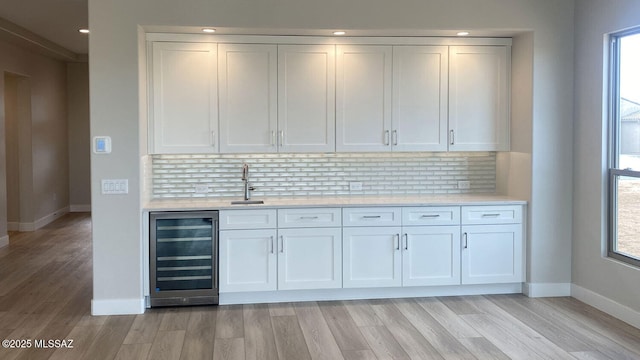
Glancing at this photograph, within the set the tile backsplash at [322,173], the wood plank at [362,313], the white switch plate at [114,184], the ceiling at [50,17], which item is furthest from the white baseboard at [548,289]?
the ceiling at [50,17]

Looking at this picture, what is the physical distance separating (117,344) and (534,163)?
372 cm

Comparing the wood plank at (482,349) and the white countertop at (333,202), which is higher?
the white countertop at (333,202)

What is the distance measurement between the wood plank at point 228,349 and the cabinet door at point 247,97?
1754 millimetres

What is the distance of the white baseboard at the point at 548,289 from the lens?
5211mm

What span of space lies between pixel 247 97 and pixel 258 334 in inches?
81.5

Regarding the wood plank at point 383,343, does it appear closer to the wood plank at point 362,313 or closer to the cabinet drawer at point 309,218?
the wood plank at point 362,313

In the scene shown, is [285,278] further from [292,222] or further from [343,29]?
[343,29]

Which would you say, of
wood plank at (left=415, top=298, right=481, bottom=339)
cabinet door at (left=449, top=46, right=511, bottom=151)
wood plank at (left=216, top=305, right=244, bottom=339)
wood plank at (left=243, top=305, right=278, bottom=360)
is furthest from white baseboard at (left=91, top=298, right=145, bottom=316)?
cabinet door at (left=449, top=46, right=511, bottom=151)

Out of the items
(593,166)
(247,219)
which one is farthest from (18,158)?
(593,166)

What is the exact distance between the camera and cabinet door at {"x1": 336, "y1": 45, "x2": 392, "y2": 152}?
5.23 meters

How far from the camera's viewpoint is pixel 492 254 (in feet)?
17.1

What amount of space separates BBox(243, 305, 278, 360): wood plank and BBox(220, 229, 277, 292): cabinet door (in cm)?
21

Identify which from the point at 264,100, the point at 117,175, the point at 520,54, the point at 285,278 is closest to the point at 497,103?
the point at 520,54

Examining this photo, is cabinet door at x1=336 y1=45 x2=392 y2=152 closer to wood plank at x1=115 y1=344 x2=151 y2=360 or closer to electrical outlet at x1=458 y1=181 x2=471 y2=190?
electrical outlet at x1=458 y1=181 x2=471 y2=190
